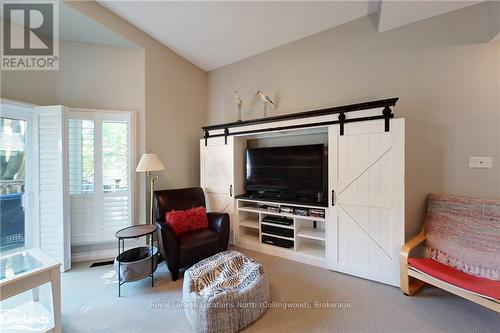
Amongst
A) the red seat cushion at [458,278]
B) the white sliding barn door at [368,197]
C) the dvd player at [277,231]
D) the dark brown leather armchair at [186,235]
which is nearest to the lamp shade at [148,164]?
the dark brown leather armchair at [186,235]

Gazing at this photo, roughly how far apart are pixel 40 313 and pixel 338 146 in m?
3.22

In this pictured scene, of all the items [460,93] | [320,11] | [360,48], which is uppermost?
[320,11]

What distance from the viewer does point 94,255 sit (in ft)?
9.52

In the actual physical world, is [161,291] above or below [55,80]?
below

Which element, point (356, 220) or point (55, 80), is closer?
point (356, 220)

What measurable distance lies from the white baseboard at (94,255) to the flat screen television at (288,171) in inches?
87.9

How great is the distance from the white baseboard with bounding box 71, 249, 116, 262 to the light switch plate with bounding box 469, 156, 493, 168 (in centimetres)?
465

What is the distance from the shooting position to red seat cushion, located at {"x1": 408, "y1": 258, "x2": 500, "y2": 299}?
1.59 metres

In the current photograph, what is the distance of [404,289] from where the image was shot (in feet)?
6.68

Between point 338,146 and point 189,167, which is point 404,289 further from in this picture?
point 189,167

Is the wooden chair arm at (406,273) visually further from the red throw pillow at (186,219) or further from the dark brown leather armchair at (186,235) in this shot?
the red throw pillow at (186,219)

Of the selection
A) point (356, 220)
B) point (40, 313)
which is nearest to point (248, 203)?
point (356, 220)

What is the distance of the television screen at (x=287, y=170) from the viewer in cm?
274

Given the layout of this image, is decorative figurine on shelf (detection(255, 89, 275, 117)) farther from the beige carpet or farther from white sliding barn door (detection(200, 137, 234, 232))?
the beige carpet
